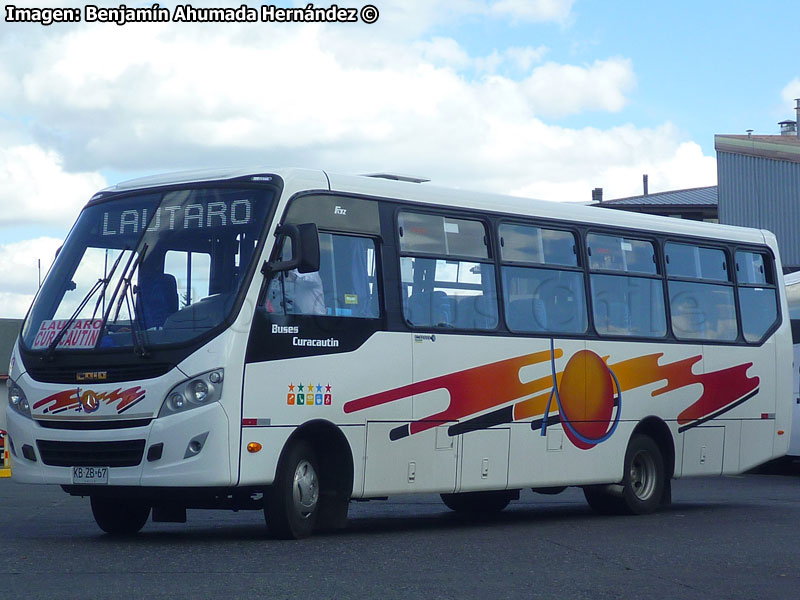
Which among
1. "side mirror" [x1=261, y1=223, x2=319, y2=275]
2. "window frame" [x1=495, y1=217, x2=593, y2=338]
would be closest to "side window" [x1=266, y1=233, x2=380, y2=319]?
"side mirror" [x1=261, y1=223, x2=319, y2=275]

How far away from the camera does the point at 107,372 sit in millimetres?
11664

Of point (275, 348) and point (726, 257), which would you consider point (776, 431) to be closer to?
point (726, 257)

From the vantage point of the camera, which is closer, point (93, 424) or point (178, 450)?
point (178, 450)

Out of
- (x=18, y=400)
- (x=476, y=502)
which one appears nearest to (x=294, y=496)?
(x=18, y=400)

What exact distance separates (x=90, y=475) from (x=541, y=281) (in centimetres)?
536

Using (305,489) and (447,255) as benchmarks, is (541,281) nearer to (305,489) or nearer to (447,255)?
(447,255)

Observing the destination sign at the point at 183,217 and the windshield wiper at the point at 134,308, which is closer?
the windshield wiper at the point at 134,308

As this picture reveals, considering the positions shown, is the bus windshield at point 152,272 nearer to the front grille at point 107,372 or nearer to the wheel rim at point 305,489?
the front grille at point 107,372

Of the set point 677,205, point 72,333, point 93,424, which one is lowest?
point 93,424

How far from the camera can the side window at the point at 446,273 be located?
13367 mm

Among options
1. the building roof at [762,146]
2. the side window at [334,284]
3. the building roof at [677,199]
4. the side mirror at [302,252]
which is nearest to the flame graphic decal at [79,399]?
the side window at [334,284]

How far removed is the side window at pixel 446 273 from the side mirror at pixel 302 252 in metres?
1.77

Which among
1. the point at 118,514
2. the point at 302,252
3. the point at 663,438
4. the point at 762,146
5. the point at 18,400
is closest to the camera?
the point at 302,252

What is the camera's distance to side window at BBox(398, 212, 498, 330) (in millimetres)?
13367
